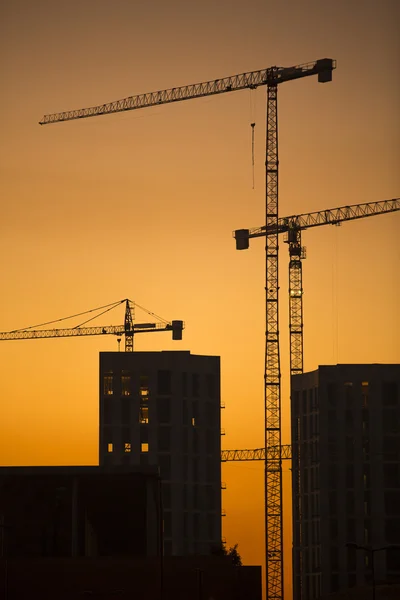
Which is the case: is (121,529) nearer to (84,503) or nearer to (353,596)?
(84,503)

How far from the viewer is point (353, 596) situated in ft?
601

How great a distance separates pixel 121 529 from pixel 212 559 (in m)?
32.7

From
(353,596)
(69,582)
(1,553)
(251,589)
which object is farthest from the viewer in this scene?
(353,596)

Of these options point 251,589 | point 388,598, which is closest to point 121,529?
point 251,589

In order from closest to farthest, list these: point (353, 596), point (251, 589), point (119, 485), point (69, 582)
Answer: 1. point (69, 582)
2. point (251, 589)
3. point (119, 485)
4. point (353, 596)

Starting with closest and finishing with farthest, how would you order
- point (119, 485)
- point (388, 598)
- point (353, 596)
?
point (119, 485) → point (388, 598) → point (353, 596)

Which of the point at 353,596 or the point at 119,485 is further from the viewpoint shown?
the point at 353,596

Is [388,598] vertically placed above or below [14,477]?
below

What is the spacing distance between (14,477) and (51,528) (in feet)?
20.0

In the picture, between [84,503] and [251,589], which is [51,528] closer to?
[84,503]

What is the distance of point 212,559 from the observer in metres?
112

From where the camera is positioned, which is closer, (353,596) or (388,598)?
(388,598)

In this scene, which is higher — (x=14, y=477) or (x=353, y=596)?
(x=14, y=477)

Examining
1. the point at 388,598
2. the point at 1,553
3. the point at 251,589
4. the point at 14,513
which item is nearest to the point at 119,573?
the point at 251,589
